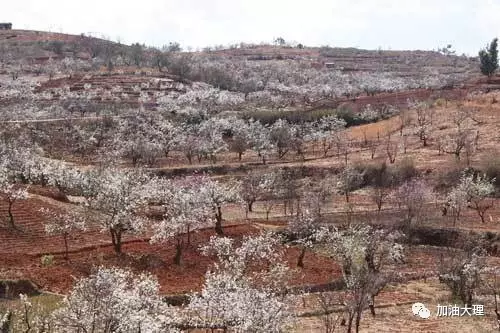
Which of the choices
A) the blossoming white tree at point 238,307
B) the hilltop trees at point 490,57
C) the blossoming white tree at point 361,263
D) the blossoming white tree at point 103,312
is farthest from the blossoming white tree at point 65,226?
the hilltop trees at point 490,57

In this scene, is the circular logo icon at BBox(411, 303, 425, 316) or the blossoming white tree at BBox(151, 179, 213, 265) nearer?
the circular logo icon at BBox(411, 303, 425, 316)

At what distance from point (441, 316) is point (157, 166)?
194ft

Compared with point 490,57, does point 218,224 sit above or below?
below

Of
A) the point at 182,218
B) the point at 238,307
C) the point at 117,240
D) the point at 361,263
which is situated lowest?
the point at 117,240

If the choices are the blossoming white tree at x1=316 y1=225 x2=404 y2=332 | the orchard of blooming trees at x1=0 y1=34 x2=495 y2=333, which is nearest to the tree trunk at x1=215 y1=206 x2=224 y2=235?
the orchard of blooming trees at x1=0 y1=34 x2=495 y2=333

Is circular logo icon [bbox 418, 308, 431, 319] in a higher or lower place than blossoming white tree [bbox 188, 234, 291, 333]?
lower

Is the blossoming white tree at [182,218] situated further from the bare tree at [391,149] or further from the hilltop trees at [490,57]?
the hilltop trees at [490,57]

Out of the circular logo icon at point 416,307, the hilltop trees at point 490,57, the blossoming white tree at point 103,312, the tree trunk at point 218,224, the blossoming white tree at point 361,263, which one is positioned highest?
the hilltop trees at point 490,57

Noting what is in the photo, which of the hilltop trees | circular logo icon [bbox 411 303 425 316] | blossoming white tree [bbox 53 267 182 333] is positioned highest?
the hilltop trees

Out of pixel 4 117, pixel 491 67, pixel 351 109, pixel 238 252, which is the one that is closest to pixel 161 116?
pixel 4 117

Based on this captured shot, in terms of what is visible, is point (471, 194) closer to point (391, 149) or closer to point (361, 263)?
point (361, 263)

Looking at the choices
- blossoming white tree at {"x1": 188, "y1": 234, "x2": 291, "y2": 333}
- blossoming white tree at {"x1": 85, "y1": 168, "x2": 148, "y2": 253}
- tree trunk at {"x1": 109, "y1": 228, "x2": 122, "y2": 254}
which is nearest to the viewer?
blossoming white tree at {"x1": 188, "y1": 234, "x2": 291, "y2": 333}

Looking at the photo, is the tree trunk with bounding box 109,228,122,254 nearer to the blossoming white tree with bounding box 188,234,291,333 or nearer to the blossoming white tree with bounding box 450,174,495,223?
the blossoming white tree with bounding box 188,234,291,333

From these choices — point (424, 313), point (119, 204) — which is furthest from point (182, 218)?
point (424, 313)
